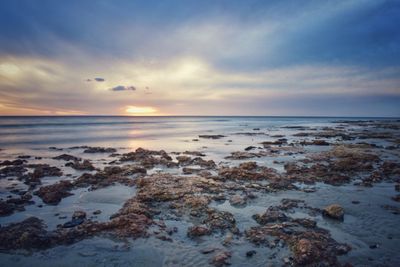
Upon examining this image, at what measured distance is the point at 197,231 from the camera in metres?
7.64

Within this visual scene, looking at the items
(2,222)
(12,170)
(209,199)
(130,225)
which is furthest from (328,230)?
(12,170)

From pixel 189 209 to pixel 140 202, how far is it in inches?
86.2

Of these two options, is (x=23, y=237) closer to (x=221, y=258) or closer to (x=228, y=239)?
(x=221, y=258)

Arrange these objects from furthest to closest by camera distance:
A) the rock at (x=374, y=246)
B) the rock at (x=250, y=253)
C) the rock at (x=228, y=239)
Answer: the rock at (x=228, y=239)
the rock at (x=374, y=246)
the rock at (x=250, y=253)

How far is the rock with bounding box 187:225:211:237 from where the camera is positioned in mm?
7586

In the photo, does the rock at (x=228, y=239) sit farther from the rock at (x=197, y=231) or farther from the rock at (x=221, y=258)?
A: the rock at (x=197, y=231)

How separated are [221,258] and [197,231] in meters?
1.47

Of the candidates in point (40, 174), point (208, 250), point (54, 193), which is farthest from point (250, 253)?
point (40, 174)

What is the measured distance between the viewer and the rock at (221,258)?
619 cm

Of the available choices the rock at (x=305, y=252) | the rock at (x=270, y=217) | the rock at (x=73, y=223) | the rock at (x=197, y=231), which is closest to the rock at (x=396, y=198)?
the rock at (x=270, y=217)

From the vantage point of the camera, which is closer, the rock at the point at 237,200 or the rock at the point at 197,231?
the rock at the point at 197,231

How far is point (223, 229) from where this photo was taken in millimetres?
7953

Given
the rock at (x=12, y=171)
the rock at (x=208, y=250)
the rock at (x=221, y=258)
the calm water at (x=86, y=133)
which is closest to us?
the rock at (x=221, y=258)

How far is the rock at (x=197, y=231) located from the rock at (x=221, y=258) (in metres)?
1.12
